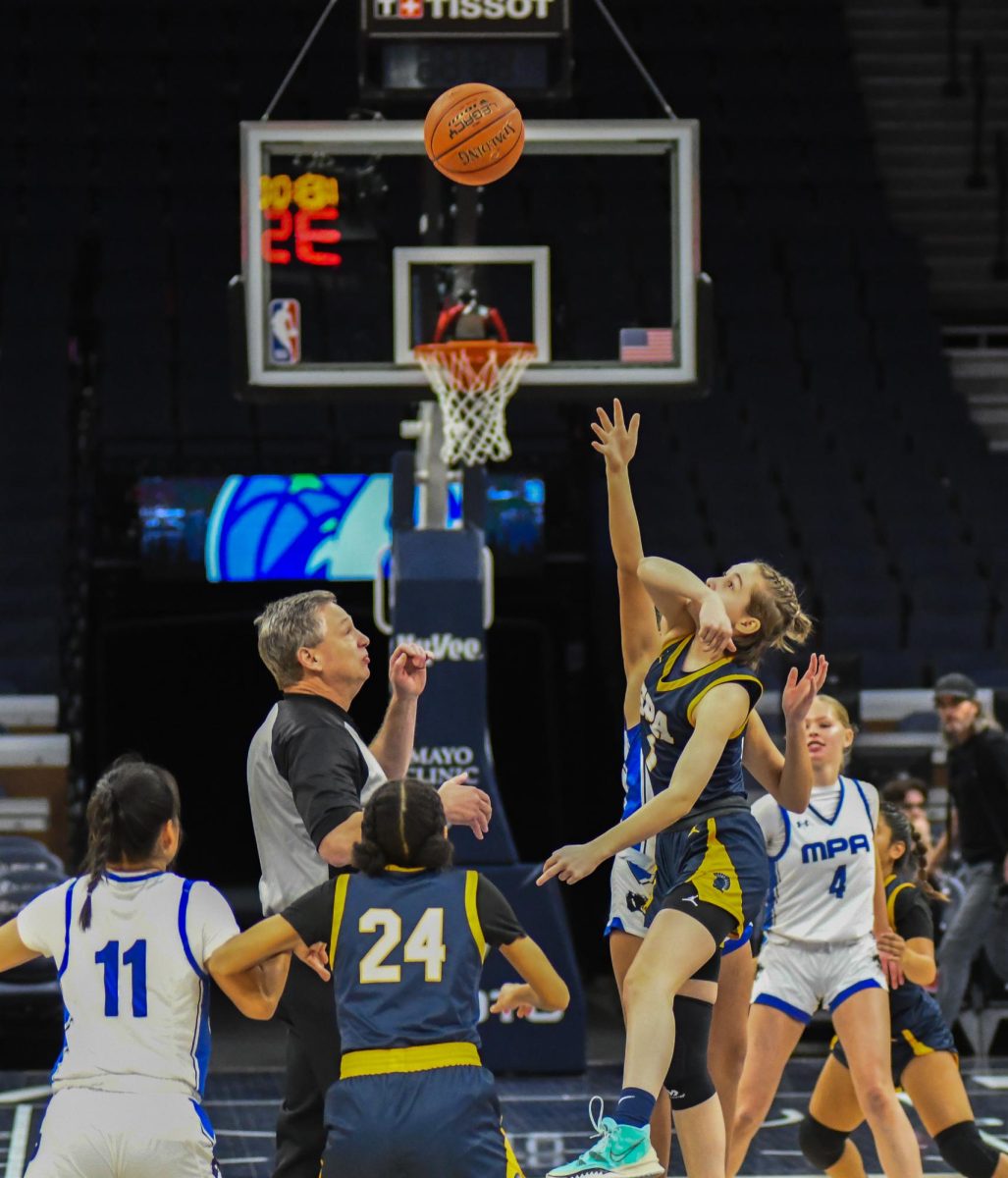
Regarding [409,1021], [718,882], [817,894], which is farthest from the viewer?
[817,894]

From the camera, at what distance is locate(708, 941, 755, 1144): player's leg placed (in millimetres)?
5809

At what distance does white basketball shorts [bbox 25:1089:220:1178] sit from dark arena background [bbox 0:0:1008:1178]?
3.59 meters

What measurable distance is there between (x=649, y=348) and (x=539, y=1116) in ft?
11.3

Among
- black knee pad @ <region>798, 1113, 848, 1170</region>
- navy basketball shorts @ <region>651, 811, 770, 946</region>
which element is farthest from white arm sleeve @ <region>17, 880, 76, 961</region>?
black knee pad @ <region>798, 1113, 848, 1170</region>

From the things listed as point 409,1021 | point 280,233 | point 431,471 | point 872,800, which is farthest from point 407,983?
point 431,471

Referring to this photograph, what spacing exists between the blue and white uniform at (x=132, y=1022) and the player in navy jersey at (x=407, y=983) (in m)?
0.16

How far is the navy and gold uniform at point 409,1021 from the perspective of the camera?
4352 millimetres

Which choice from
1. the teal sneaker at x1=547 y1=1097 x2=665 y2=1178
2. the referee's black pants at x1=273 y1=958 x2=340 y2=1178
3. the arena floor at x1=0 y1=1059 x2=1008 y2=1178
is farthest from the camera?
the arena floor at x1=0 y1=1059 x2=1008 y2=1178

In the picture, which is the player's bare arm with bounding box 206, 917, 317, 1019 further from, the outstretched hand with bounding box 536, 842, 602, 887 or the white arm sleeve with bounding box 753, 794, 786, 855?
the white arm sleeve with bounding box 753, 794, 786, 855

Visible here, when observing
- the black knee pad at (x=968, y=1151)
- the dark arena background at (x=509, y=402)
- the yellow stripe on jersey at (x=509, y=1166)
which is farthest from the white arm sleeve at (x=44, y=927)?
the dark arena background at (x=509, y=402)

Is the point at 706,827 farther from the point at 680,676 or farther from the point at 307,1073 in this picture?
the point at 307,1073

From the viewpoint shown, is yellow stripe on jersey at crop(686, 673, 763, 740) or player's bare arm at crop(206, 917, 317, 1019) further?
yellow stripe on jersey at crop(686, 673, 763, 740)

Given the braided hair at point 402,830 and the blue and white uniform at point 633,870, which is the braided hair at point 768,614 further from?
the braided hair at point 402,830

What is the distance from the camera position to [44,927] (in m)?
4.56
